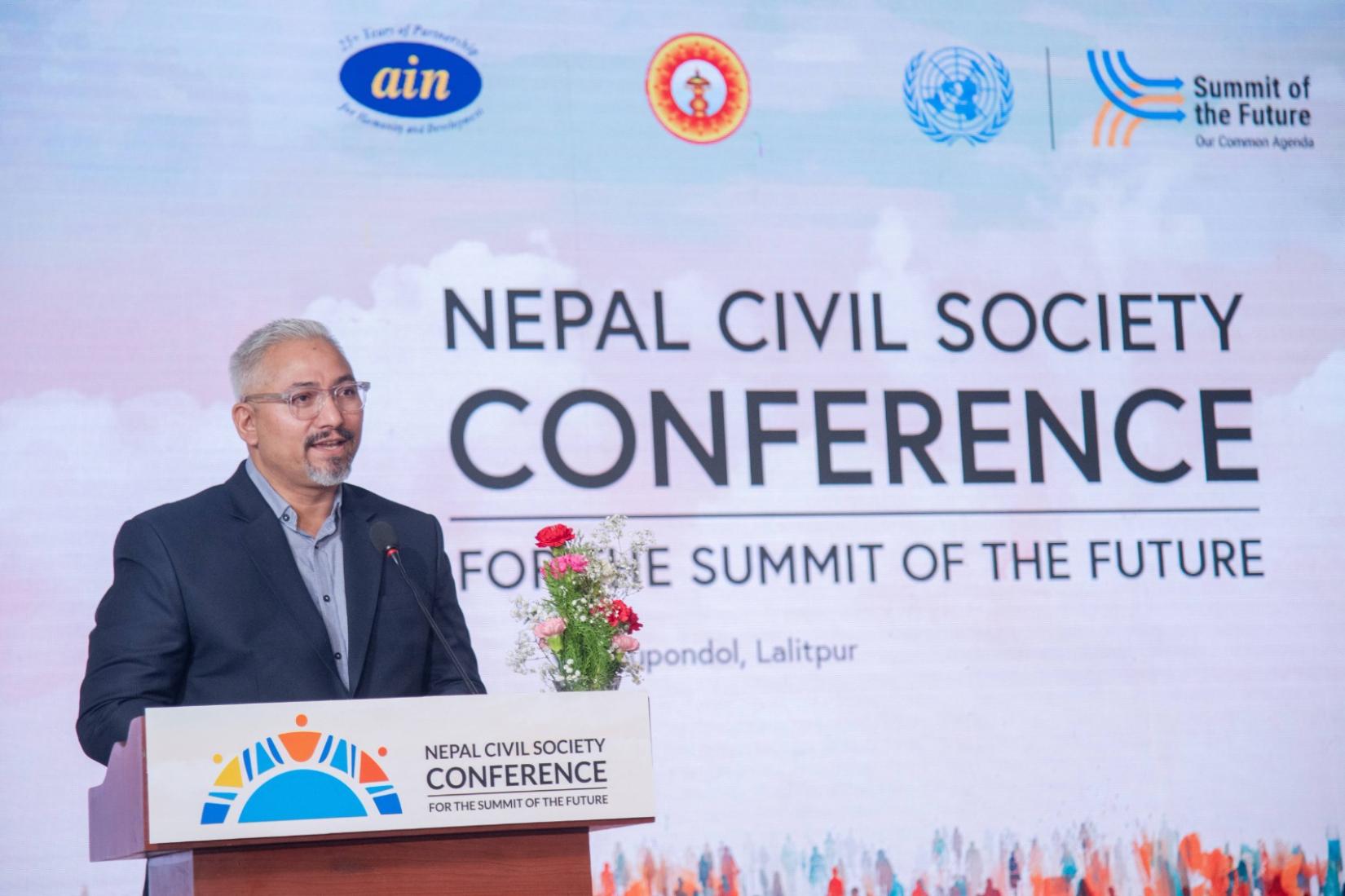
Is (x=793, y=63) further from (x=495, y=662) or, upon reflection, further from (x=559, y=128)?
(x=495, y=662)

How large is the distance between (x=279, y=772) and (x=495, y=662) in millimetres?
2275

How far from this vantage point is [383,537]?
2.83 metres

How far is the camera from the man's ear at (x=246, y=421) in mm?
3109

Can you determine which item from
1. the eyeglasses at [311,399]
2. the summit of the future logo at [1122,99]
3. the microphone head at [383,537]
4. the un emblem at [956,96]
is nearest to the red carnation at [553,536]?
the microphone head at [383,537]

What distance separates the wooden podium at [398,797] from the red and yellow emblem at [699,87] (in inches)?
107

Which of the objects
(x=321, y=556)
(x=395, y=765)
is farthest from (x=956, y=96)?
(x=395, y=765)

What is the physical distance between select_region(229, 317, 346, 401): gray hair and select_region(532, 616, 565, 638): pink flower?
30.4 inches

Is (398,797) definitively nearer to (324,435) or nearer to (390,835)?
(390,835)

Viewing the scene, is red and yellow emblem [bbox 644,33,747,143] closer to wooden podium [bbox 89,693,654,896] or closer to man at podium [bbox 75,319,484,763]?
man at podium [bbox 75,319,484,763]

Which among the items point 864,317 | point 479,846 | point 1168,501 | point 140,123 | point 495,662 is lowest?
point 479,846

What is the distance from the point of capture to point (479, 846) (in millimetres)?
2443

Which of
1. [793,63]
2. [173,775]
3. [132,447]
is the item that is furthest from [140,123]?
[173,775]

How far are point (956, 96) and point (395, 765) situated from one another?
336cm

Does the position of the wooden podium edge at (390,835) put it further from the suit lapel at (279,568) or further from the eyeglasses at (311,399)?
the eyeglasses at (311,399)
